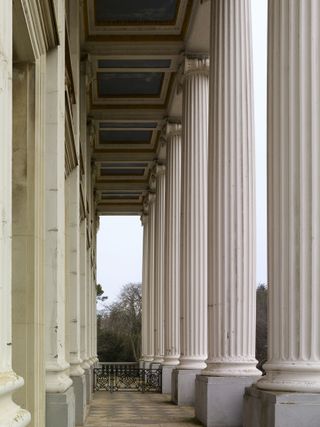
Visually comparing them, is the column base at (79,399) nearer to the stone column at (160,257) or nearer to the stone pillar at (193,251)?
the stone pillar at (193,251)

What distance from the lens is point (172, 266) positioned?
5806 cm

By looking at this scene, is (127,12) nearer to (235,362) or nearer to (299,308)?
(235,362)

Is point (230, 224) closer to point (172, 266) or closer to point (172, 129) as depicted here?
point (172, 266)

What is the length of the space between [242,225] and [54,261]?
41.5 feet

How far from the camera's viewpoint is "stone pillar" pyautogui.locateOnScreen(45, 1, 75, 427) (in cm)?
2092

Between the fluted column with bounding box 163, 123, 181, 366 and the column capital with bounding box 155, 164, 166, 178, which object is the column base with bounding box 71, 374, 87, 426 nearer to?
the fluted column with bounding box 163, 123, 181, 366

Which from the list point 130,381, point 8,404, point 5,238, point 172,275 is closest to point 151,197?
point 130,381

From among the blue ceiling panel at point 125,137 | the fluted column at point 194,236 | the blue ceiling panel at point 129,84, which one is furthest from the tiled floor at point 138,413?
the blue ceiling panel at point 125,137

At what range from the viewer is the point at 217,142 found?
33250 millimetres

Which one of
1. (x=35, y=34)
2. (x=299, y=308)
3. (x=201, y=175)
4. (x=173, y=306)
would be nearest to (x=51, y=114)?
(x=35, y=34)

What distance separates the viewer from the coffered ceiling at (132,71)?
48500mm

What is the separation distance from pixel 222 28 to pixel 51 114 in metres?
13.9

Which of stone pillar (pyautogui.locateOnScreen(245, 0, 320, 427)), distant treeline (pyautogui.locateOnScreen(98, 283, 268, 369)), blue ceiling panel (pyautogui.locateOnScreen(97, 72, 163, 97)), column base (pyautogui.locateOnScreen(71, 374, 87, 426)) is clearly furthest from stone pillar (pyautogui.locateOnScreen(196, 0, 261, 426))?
distant treeline (pyautogui.locateOnScreen(98, 283, 268, 369))

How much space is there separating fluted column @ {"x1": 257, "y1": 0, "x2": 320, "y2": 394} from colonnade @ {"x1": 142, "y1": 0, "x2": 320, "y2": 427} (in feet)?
0.08
